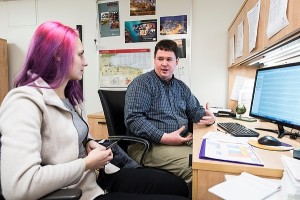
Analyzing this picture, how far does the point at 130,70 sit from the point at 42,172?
2143mm

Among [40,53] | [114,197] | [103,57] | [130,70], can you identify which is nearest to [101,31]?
[103,57]

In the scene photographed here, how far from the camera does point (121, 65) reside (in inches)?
110

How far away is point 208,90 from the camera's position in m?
2.62

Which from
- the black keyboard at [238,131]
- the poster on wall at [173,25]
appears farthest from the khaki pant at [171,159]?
the poster on wall at [173,25]

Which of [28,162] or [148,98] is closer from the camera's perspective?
[28,162]

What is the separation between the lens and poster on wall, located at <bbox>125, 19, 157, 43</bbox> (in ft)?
8.75

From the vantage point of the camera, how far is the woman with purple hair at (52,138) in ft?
2.25

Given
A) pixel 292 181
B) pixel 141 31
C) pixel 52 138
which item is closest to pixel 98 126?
pixel 141 31

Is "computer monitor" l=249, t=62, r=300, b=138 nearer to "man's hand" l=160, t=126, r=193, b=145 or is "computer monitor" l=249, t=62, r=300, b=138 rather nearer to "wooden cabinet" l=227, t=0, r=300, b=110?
"wooden cabinet" l=227, t=0, r=300, b=110

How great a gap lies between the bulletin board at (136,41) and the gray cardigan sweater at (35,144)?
1901mm

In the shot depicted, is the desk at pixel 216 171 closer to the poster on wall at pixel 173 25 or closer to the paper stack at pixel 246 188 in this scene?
the paper stack at pixel 246 188

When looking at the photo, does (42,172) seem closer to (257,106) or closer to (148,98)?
(148,98)

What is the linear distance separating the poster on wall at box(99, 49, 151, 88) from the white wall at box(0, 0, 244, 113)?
4.6 inches

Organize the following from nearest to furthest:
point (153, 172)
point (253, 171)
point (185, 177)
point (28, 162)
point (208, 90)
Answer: point (28, 162) < point (253, 171) < point (153, 172) < point (185, 177) < point (208, 90)
